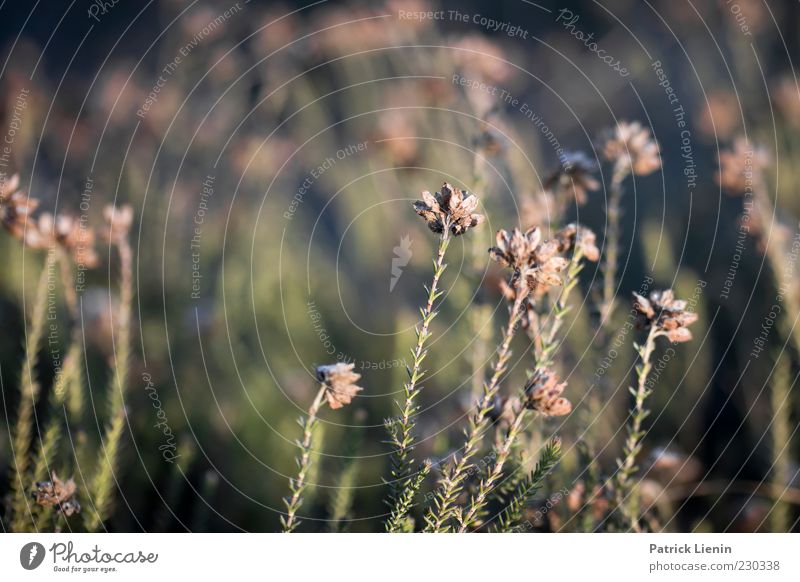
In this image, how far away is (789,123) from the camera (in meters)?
2.30

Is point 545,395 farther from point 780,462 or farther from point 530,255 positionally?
point 780,462

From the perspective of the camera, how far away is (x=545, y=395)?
0.90 meters

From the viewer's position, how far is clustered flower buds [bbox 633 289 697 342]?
94 centimetres

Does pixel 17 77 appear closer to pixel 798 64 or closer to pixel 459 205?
pixel 459 205

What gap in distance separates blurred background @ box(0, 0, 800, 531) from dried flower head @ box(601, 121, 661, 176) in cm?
20

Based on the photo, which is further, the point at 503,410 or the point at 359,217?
the point at 359,217

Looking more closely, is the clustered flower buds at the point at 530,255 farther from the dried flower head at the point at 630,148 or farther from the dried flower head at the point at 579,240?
the dried flower head at the point at 630,148

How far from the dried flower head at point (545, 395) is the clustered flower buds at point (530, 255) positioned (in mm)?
138

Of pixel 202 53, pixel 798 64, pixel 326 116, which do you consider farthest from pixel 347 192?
pixel 798 64
